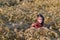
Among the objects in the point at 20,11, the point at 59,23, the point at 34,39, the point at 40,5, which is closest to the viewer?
the point at 34,39

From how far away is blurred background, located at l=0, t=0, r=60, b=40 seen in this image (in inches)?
267

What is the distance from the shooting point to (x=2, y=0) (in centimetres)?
1033

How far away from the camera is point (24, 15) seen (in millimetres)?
8586

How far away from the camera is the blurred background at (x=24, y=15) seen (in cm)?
679

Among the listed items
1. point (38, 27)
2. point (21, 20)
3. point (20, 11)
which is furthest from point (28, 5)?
point (38, 27)

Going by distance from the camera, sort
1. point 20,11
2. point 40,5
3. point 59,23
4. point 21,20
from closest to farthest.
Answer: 1. point 59,23
2. point 21,20
3. point 20,11
4. point 40,5

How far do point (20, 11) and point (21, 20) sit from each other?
696 millimetres

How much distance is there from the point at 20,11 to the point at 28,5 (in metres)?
1.09

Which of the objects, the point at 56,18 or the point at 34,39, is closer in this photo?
the point at 34,39

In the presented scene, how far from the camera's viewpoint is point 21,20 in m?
8.32

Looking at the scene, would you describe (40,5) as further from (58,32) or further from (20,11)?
(58,32)

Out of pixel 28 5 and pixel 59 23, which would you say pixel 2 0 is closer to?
pixel 28 5

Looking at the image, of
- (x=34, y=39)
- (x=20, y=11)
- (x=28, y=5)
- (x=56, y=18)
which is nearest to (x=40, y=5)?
(x=28, y=5)

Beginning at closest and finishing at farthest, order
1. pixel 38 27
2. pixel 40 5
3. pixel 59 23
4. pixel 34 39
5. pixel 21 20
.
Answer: pixel 34 39 < pixel 38 27 < pixel 59 23 < pixel 21 20 < pixel 40 5
